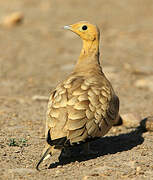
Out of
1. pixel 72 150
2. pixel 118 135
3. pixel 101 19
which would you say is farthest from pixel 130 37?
pixel 72 150

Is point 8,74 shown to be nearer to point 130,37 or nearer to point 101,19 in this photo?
point 130,37

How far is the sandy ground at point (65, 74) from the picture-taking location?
232 inches

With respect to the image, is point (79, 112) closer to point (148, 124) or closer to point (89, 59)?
point (89, 59)

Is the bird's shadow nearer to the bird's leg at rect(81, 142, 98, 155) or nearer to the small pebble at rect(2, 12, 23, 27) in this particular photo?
the bird's leg at rect(81, 142, 98, 155)

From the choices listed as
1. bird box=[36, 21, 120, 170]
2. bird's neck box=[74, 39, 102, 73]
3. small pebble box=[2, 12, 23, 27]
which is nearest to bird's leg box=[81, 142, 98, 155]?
bird box=[36, 21, 120, 170]

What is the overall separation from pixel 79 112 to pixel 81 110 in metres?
0.05

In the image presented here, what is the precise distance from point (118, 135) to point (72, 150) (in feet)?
4.49

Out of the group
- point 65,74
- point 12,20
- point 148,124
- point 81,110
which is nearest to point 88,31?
point 148,124

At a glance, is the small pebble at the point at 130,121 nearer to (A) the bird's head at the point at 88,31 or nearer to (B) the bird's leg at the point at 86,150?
(A) the bird's head at the point at 88,31

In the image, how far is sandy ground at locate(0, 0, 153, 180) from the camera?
232 inches

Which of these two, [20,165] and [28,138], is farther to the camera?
[28,138]

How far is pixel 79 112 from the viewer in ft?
19.4

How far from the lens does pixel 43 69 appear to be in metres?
13.2

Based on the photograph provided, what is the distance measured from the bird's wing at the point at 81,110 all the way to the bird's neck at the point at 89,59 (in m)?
0.61
